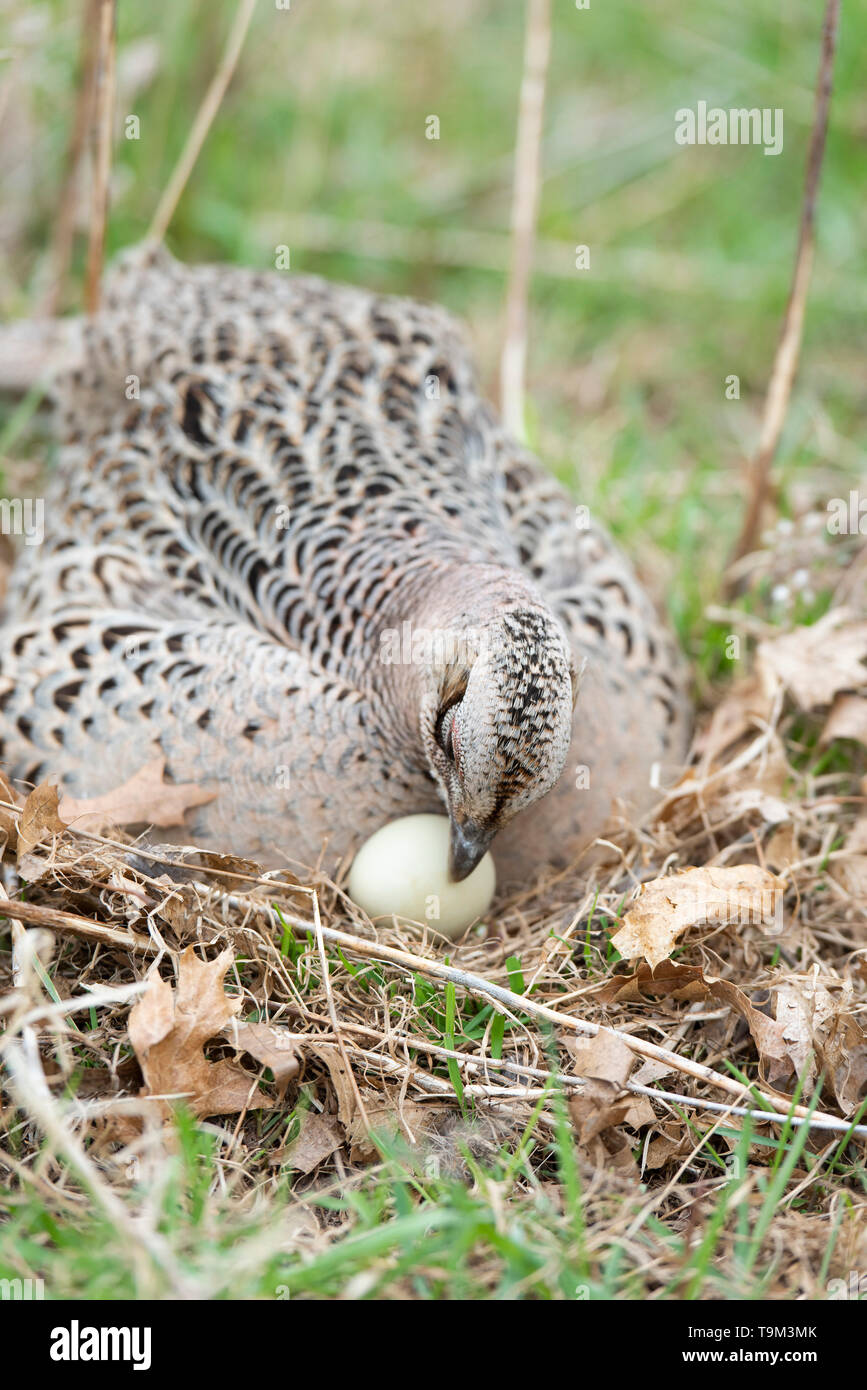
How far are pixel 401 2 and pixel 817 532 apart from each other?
15.1 feet

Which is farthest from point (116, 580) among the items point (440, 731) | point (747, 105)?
point (747, 105)

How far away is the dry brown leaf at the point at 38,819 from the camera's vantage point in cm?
340

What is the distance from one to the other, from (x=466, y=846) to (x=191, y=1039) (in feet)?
2.94

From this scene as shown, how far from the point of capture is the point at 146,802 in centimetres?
374

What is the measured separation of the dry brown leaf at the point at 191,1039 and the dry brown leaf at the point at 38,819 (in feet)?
1.78

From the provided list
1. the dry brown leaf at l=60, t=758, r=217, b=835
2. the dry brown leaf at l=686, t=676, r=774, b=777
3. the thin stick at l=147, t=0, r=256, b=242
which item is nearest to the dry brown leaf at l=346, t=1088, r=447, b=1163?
the dry brown leaf at l=60, t=758, r=217, b=835

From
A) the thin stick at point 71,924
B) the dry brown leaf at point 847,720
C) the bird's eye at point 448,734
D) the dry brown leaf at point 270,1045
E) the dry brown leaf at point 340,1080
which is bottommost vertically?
the dry brown leaf at point 340,1080

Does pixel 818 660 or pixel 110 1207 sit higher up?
pixel 818 660

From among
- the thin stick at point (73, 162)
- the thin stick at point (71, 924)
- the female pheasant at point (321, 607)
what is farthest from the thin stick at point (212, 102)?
the thin stick at point (71, 924)

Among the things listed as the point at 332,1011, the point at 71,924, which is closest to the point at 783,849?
the point at 332,1011

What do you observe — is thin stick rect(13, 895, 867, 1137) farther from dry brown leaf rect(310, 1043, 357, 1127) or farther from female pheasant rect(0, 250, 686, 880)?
female pheasant rect(0, 250, 686, 880)

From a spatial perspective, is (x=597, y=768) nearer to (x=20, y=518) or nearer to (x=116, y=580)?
(x=116, y=580)

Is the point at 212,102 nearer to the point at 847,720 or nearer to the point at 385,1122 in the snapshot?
the point at 847,720

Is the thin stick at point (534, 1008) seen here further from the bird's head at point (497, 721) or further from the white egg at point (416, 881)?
the bird's head at point (497, 721)
